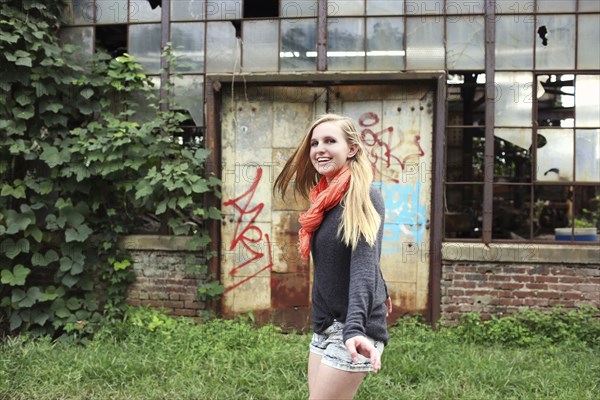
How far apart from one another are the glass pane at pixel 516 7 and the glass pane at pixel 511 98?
24.5 inches

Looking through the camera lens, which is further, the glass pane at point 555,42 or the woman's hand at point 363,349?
the glass pane at point 555,42

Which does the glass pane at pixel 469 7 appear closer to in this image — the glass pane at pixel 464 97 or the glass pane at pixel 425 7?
the glass pane at pixel 425 7

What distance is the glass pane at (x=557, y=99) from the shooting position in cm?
533

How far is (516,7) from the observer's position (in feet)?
17.4

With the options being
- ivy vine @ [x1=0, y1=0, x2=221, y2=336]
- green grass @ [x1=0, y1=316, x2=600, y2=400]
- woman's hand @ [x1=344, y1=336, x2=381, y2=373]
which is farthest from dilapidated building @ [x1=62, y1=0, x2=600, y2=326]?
woman's hand @ [x1=344, y1=336, x2=381, y2=373]

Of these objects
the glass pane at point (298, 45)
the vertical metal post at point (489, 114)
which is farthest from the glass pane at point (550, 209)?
the glass pane at point (298, 45)

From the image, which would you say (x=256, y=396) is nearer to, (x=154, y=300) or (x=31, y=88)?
Result: (x=154, y=300)

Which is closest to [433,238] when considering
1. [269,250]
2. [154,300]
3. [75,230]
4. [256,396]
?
[269,250]

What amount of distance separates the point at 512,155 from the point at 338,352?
432 centimetres

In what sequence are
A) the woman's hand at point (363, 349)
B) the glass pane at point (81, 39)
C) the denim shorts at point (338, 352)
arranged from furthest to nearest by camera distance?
the glass pane at point (81, 39) < the denim shorts at point (338, 352) < the woman's hand at point (363, 349)

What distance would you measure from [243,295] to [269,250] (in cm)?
57

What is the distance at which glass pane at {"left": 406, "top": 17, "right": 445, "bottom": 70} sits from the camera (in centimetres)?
537

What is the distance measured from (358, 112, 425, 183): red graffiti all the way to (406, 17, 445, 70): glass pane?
0.68 m

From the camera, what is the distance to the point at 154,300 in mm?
5668
